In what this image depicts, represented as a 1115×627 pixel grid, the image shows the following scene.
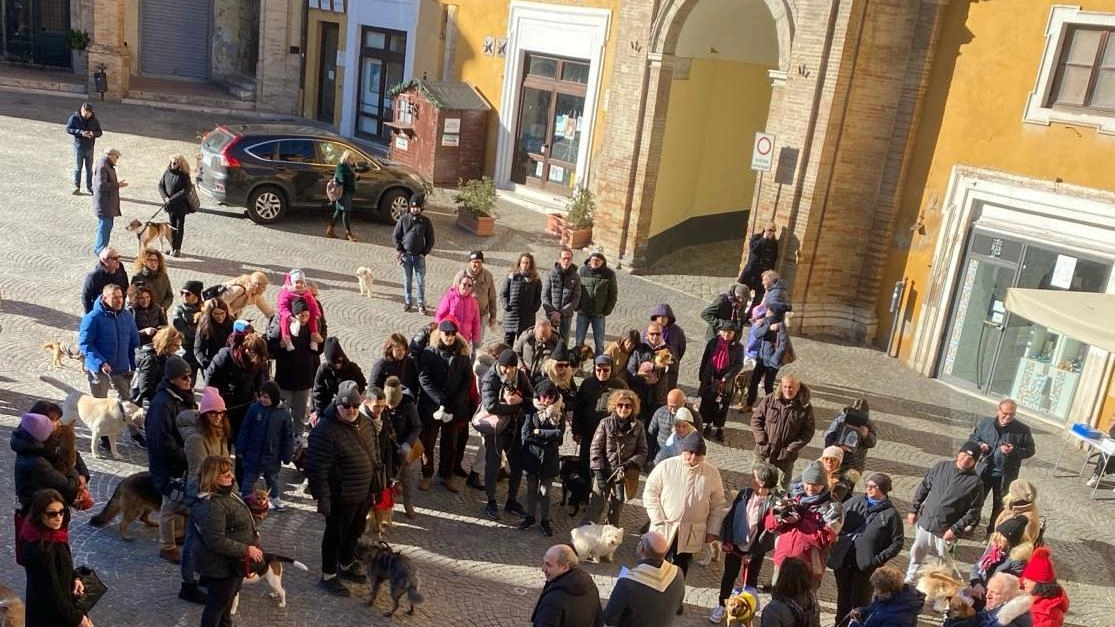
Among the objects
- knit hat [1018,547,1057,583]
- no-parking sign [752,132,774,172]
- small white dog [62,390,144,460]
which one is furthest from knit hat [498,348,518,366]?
no-parking sign [752,132,774,172]

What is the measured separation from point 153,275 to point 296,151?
789cm

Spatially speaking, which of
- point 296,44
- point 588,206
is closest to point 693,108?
point 588,206

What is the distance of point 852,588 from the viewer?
305 inches

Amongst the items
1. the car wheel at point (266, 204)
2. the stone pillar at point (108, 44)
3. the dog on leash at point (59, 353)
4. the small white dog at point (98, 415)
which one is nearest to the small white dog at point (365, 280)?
the car wheel at point (266, 204)

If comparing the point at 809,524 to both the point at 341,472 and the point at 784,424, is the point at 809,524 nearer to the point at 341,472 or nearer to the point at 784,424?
the point at 784,424

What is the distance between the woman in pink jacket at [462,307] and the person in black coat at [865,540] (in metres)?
4.74

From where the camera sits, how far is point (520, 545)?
336 inches

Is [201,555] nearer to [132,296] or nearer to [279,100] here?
[132,296]

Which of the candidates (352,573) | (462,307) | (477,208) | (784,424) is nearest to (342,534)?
(352,573)

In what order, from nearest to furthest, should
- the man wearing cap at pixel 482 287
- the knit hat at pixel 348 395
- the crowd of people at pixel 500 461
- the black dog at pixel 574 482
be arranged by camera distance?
1. the crowd of people at pixel 500 461
2. the knit hat at pixel 348 395
3. the black dog at pixel 574 482
4. the man wearing cap at pixel 482 287

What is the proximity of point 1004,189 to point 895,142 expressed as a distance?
185 cm

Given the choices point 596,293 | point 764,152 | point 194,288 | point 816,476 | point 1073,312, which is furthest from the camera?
point 764,152

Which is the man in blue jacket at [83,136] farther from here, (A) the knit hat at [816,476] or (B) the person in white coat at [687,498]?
(A) the knit hat at [816,476]

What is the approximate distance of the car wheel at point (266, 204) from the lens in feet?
56.6
